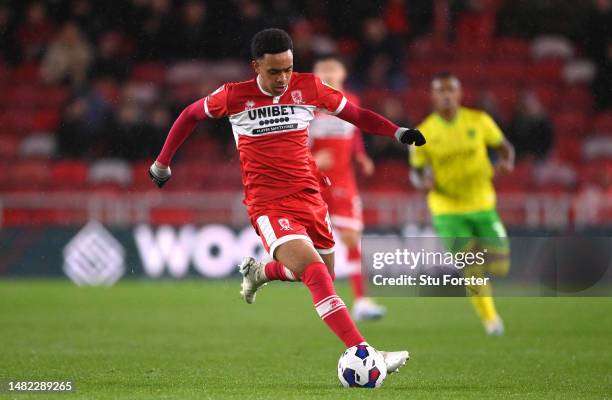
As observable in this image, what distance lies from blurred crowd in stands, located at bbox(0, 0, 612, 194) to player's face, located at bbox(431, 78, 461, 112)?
7954mm

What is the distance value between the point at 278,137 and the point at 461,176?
382 cm

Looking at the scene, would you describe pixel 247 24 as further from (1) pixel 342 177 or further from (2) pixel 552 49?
(1) pixel 342 177

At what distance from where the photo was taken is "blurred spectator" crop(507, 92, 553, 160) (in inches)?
730

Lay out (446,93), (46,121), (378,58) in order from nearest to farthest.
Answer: (446,93) < (378,58) < (46,121)

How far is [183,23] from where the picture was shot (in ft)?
68.4

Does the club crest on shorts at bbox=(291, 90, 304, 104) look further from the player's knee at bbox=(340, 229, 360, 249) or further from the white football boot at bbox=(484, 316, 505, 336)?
the player's knee at bbox=(340, 229, 360, 249)

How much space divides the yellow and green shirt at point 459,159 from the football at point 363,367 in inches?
178

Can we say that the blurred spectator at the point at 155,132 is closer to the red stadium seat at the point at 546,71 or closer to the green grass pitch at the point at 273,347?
the green grass pitch at the point at 273,347

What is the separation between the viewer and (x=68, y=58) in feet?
69.2

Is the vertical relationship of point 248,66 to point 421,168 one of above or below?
above

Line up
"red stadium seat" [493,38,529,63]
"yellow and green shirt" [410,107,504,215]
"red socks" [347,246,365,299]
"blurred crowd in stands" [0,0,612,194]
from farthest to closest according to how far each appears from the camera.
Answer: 1. "red stadium seat" [493,38,529,63]
2. "blurred crowd in stands" [0,0,612,194]
3. "red socks" [347,246,365,299]
4. "yellow and green shirt" [410,107,504,215]

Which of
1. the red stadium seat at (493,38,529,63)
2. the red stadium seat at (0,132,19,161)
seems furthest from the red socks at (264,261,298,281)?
the red stadium seat at (493,38,529,63)

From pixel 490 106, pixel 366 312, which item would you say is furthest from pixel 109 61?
pixel 366 312

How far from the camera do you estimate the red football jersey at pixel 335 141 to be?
1211 cm
